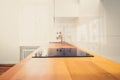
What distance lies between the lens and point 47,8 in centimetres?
461

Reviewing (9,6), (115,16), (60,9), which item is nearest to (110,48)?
(115,16)

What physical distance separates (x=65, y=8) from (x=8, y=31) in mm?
1653

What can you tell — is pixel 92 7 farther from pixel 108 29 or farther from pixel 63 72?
pixel 63 72

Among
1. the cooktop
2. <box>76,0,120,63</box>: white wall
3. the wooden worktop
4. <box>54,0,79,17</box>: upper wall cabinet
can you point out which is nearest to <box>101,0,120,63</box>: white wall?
<box>76,0,120,63</box>: white wall

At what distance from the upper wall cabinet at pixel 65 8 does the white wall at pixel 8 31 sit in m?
1.41

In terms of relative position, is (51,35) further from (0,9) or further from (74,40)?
(0,9)

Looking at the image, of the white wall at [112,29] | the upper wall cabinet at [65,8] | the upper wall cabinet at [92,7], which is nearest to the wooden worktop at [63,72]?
the white wall at [112,29]

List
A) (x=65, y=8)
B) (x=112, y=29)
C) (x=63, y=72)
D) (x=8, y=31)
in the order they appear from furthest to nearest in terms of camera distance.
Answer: (x=8, y=31) → (x=65, y=8) → (x=112, y=29) → (x=63, y=72)

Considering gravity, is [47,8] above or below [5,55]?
above

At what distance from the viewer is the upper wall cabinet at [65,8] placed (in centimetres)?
349

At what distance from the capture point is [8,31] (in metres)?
4.61

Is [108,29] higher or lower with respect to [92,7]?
lower

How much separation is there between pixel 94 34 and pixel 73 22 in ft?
6.56

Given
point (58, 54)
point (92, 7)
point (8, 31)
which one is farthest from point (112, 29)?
point (8, 31)
